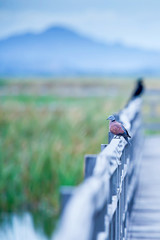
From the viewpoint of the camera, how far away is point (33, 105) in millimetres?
22562

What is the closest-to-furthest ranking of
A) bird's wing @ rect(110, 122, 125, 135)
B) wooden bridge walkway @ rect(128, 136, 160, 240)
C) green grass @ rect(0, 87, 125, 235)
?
bird's wing @ rect(110, 122, 125, 135)
wooden bridge walkway @ rect(128, 136, 160, 240)
green grass @ rect(0, 87, 125, 235)

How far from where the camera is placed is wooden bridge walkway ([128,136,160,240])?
236 inches

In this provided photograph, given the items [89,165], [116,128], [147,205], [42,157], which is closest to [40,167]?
[42,157]

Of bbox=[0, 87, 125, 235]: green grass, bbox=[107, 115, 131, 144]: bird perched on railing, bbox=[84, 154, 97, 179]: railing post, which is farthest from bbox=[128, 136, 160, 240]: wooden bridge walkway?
bbox=[84, 154, 97, 179]: railing post

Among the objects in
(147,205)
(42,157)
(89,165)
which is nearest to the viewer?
(89,165)

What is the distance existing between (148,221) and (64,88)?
74.7 metres

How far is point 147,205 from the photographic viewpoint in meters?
7.21

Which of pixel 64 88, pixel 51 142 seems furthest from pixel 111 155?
pixel 64 88

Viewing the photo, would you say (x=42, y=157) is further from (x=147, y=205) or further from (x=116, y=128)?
(x=116, y=128)

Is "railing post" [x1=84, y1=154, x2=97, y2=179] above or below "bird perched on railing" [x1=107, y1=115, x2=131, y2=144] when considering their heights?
below

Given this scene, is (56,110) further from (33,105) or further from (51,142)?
(51,142)

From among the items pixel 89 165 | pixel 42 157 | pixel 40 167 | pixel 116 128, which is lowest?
pixel 40 167

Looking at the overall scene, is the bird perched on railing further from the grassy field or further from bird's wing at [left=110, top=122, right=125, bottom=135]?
the grassy field

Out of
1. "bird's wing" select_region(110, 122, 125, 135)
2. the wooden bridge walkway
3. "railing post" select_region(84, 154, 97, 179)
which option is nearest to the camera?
"railing post" select_region(84, 154, 97, 179)
